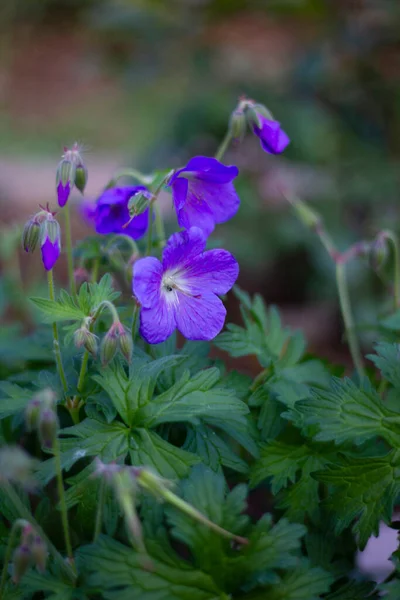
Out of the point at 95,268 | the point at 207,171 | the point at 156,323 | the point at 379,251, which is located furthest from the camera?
the point at 379,251

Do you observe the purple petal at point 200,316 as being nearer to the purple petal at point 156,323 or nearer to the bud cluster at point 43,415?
the purple petal at point 156,323

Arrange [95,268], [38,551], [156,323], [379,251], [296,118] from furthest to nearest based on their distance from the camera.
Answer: [296,118], [379,251], [95,268], [156,323], [38,551]

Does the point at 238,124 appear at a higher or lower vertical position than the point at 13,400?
higher

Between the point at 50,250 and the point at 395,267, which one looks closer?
the point at 50,250

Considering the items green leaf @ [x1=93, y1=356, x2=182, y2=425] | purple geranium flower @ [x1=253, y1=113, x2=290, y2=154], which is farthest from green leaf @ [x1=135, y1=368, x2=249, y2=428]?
purple geranium flower @ [x1=253, y1=113, x2=290, y2=154]

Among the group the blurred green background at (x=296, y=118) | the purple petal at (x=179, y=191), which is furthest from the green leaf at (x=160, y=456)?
the blurred green background at (x=296, y=118)

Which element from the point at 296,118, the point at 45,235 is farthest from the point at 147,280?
the point at 296,118

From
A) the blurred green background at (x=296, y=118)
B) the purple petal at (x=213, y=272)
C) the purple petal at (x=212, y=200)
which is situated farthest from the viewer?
the blurred green background at (x=296, y=118)

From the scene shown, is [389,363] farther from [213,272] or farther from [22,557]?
[22,557]

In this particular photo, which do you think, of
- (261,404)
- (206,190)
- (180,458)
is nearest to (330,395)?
(261,404)
